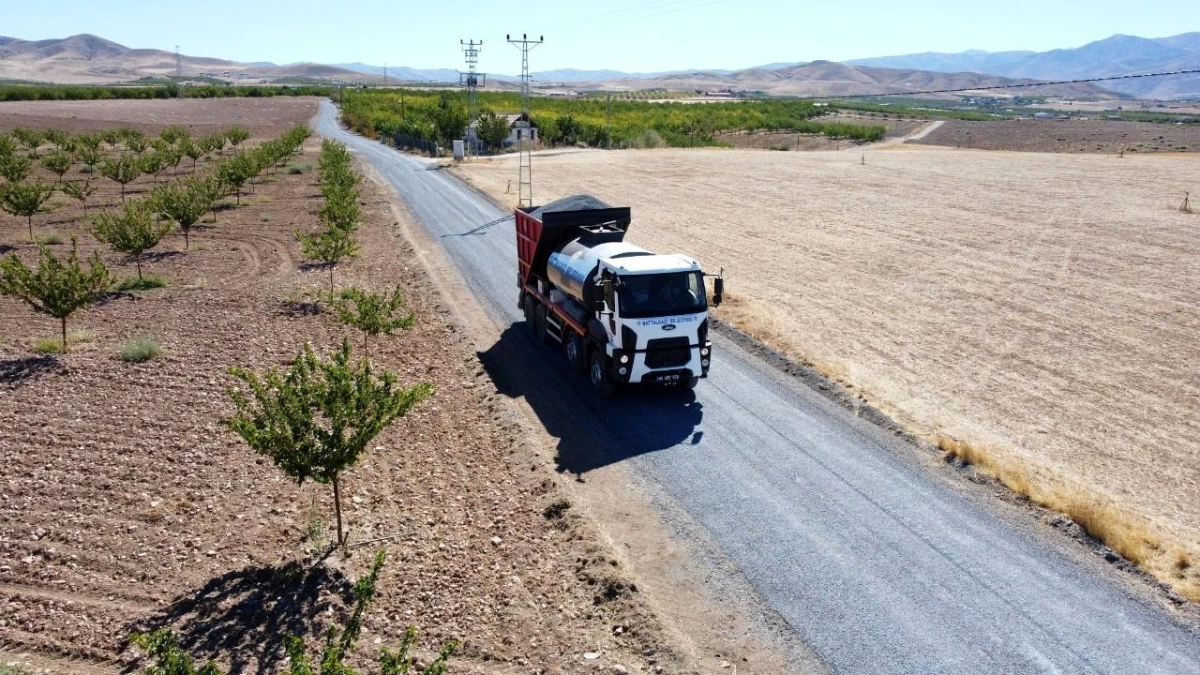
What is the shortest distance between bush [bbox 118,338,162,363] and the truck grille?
12122mm

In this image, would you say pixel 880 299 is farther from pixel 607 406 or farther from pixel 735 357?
pixel 607 406

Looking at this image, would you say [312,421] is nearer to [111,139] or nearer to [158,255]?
[158,255]

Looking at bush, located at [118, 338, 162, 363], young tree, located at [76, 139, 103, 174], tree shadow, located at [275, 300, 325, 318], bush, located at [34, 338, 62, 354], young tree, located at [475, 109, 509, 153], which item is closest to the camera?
bush, located at [118, 338, 162, 363]

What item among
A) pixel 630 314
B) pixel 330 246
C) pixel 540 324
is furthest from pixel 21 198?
pixel 630 314

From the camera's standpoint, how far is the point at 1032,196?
55.8m

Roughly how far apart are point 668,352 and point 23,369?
1484 centimetres

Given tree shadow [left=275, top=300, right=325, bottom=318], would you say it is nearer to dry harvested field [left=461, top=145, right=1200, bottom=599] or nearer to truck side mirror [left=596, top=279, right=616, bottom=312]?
truck side mirror [left=596, top=279, right=616, bottom=312]

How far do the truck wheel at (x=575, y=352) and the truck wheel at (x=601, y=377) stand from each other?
90 centimetres

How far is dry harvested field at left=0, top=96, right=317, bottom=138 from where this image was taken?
350ft

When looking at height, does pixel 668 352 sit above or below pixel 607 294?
below

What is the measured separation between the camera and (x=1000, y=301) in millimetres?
30031

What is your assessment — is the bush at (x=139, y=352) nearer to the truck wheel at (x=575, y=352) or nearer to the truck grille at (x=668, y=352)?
the truck wheel at (x=575, y=352)

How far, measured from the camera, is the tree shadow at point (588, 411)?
16.8m

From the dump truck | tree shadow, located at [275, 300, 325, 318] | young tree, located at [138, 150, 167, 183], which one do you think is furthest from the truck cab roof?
young tree, located at [138, 150, 167, 183]
